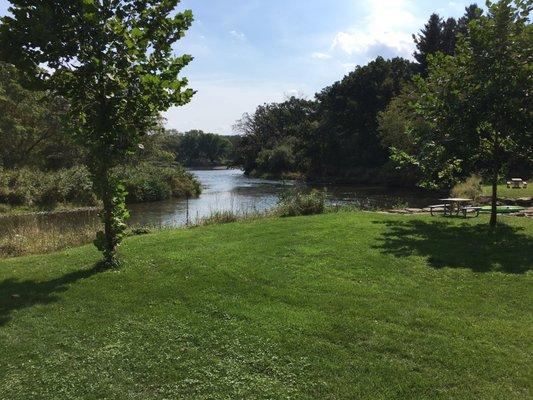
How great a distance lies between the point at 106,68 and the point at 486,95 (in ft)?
27.0

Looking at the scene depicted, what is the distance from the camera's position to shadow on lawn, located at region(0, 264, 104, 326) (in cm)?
641

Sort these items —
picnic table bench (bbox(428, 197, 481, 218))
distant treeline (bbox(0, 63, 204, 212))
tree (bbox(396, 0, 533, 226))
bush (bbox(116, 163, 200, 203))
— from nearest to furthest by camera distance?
tree (bbox(396, 0, 533, 226))
picnic table bench (bbox(428, 197, 481, 218))
distant treeline (bbox(0, 63, 204, 212))
bush (bbox(116, 163, 200, 203))

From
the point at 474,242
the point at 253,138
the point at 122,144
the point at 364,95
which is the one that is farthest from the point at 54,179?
the point at 253,138

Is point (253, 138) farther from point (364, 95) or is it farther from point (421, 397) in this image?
point (421, 397)

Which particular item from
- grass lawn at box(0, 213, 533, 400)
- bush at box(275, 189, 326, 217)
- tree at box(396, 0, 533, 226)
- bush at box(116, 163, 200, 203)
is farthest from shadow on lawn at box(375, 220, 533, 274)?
bush at box(116, 163, 200, 203)

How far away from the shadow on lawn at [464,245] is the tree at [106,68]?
488 centimetres

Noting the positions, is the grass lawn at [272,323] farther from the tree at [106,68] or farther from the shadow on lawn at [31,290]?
the tree at [106,68]

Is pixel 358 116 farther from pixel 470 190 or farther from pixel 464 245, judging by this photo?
pixel 464 245

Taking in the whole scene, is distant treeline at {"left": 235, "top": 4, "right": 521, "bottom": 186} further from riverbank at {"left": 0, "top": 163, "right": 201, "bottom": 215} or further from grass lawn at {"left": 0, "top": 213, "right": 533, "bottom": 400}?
grass lawn at {"left": 0, "top": 213, "right": 533, "bottom": 400}

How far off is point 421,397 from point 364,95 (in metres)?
50.5

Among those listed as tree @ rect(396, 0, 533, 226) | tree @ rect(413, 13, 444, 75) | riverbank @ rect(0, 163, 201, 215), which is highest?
tree @ rect(413, 13, 444, 75)

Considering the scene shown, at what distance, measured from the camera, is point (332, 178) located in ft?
177

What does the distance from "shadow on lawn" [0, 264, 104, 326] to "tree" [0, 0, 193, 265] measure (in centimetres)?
59

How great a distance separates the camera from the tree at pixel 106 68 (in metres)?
7.31
